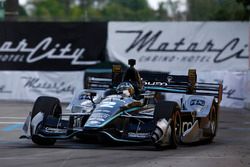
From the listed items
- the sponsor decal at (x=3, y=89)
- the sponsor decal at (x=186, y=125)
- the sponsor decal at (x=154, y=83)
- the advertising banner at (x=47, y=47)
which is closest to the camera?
the sponsor decal at (x=186, y=125)

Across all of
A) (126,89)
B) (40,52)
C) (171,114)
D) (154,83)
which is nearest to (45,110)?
(126,89)

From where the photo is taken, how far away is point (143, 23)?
1243 inches

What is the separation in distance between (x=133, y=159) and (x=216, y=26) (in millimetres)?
19906

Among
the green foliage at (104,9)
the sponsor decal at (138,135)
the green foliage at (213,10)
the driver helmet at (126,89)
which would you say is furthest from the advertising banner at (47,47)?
the green foliage at (104,9)

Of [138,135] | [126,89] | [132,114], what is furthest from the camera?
[126,89]

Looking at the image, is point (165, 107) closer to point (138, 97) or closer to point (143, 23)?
point (138, 97)

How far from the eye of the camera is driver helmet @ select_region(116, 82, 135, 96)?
1395 cm

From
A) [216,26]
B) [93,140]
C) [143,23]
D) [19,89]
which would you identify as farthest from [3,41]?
[93,140]

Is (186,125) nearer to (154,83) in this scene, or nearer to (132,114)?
(132,114)

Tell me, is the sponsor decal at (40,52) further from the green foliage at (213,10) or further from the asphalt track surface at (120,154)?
the asphalt track surface at (120,154)

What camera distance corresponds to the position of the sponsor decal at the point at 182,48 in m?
30.6

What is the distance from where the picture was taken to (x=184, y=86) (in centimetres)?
1543

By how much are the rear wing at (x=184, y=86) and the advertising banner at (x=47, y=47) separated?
51.6 ft

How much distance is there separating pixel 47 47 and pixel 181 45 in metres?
5.43
